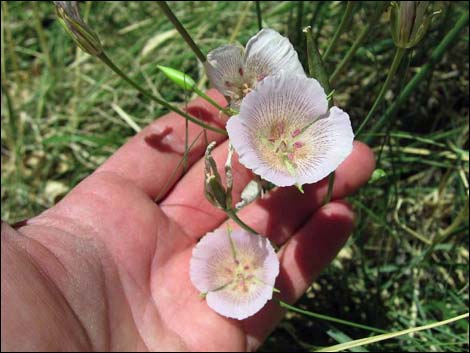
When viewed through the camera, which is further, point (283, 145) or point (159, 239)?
point (159, 239)

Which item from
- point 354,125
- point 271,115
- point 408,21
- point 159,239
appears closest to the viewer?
point 408,21

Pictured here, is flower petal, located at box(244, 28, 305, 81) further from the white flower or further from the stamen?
the white flower

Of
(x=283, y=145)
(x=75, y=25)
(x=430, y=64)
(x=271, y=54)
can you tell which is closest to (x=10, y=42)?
(x=75, y=25)

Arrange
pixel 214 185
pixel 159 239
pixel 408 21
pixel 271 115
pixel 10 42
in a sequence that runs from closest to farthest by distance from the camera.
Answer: pixel 408 21
pixel 214 185
pixel 271 115
pixel 159 239
pixel 10 42

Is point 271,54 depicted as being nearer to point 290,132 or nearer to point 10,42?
point 290,132

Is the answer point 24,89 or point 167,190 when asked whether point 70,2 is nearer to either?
point 167,190

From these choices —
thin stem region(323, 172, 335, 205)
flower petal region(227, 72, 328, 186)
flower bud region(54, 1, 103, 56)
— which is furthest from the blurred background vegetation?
flower bud region(54, 1, 103, 56)

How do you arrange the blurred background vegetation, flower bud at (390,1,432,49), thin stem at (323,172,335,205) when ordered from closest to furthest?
flower bud at (390,1,432,49)
thin stem at (323,172,335,205)
the blurred background vegetation

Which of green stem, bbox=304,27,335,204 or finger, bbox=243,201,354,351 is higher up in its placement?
green stem, bbox=304,27,335,204
